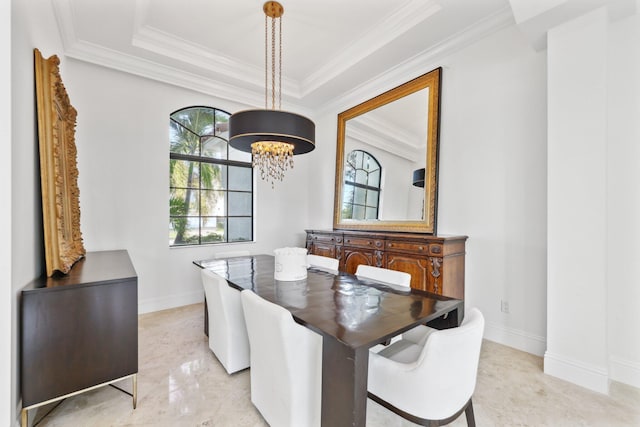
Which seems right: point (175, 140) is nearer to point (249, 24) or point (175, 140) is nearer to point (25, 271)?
point (249, 24)

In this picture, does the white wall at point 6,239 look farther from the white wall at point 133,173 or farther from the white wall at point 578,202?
the white wall at point 578,202

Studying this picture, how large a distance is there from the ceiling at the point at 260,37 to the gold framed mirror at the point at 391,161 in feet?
1.07

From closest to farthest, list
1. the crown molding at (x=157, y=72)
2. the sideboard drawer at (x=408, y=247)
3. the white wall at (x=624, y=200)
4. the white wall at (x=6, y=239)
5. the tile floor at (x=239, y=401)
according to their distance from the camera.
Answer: the white wall at (x=6, y=239) < the tile floor at (x=239, y=401) < the white wall at (x=624, y=200) < the sideboard drawer at (x=408, y=247) < the crown molding at (x=157, y=72)

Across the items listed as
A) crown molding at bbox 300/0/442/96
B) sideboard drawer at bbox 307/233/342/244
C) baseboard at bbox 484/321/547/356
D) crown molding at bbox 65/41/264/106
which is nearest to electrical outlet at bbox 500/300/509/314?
baseboard at bbox 484/321/547/356

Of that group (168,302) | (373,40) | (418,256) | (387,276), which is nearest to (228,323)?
(387,276)

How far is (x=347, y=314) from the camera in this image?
57.4 inches

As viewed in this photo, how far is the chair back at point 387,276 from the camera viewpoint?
83.6 inches

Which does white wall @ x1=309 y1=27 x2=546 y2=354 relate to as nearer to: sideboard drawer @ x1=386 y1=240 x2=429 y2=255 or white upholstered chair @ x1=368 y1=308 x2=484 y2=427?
sideboard drawer @ x1=386 y1=240 x2=429 y2=255

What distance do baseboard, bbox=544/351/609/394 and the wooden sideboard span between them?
0.84 metres

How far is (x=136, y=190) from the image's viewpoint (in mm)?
3381

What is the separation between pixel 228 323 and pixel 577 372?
8.33 ft

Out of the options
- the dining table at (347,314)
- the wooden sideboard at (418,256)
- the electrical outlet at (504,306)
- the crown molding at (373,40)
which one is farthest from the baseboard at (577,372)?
the crown molding at (373,40)

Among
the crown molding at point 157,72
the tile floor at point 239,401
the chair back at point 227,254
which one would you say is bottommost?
the tile floor at point 239,401

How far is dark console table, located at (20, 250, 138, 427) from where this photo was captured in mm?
1446
